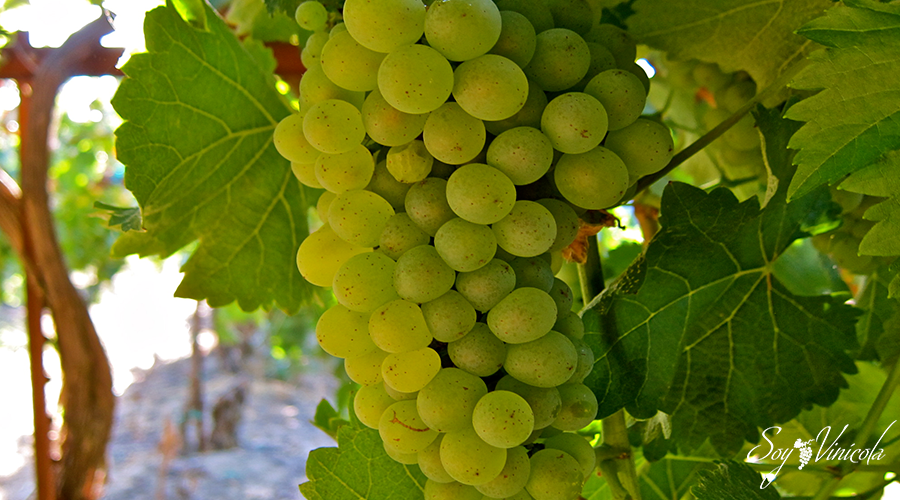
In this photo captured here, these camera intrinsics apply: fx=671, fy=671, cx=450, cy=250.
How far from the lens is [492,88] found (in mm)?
349

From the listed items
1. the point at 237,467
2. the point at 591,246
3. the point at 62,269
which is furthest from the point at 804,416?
the point at 237,467

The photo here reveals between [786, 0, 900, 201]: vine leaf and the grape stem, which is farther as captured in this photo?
the grape stem

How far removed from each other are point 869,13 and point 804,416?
0.45 metres

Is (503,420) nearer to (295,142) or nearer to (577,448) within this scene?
(577,448)

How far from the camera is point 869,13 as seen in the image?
0.36m

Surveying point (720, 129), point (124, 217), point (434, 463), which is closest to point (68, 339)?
point (124, 217)

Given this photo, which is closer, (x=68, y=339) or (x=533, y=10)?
(x=533, y=10)

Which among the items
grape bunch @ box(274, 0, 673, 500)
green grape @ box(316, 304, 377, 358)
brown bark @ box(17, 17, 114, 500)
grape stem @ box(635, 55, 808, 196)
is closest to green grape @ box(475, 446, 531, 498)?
grape bunch @ box(274, 0, 673, 500)

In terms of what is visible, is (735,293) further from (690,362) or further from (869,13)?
(869,13)

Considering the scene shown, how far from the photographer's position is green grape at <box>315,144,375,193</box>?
1.34 ft

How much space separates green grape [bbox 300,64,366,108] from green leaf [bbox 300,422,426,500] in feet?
0.73

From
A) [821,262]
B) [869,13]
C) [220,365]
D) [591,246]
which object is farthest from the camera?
[220,365]

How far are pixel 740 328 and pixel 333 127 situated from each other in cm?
34

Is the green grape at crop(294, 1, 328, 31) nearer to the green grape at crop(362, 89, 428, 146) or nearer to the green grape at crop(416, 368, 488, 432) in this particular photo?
the green grape at crop(362, 89, 428, 146)
